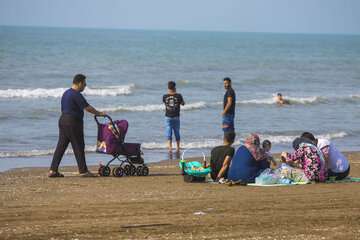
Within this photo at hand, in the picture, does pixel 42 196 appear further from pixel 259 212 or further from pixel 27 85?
pixel 27 85

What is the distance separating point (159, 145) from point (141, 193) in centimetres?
779

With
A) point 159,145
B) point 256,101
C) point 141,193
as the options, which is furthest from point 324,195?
point 256,101

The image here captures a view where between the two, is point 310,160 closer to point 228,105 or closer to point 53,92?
point 228,105

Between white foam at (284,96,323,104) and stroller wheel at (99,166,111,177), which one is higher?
white foam at (284,96,323,104)

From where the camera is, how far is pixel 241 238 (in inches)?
307

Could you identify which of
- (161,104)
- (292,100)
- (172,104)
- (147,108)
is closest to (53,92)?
(161,104)

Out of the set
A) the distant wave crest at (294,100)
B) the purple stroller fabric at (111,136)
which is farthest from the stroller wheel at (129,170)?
the distant wave crest at (294,100)

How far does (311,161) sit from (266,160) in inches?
24.6

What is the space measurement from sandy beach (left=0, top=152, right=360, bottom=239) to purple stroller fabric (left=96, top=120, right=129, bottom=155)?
1.79 ft

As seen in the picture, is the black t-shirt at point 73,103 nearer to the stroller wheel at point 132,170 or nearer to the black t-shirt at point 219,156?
the stroller wheel at point 132,170

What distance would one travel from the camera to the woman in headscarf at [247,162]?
11.3m

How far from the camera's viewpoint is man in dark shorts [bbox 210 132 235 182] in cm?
1162

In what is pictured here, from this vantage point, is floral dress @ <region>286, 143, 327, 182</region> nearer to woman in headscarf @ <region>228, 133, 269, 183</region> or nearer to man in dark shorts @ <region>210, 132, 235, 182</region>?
woman in headscarf @ <region>228, 133, 269, 183</region>

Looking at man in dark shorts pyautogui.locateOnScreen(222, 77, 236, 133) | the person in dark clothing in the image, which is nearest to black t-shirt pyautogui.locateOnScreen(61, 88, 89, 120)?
the person in dark clothing
